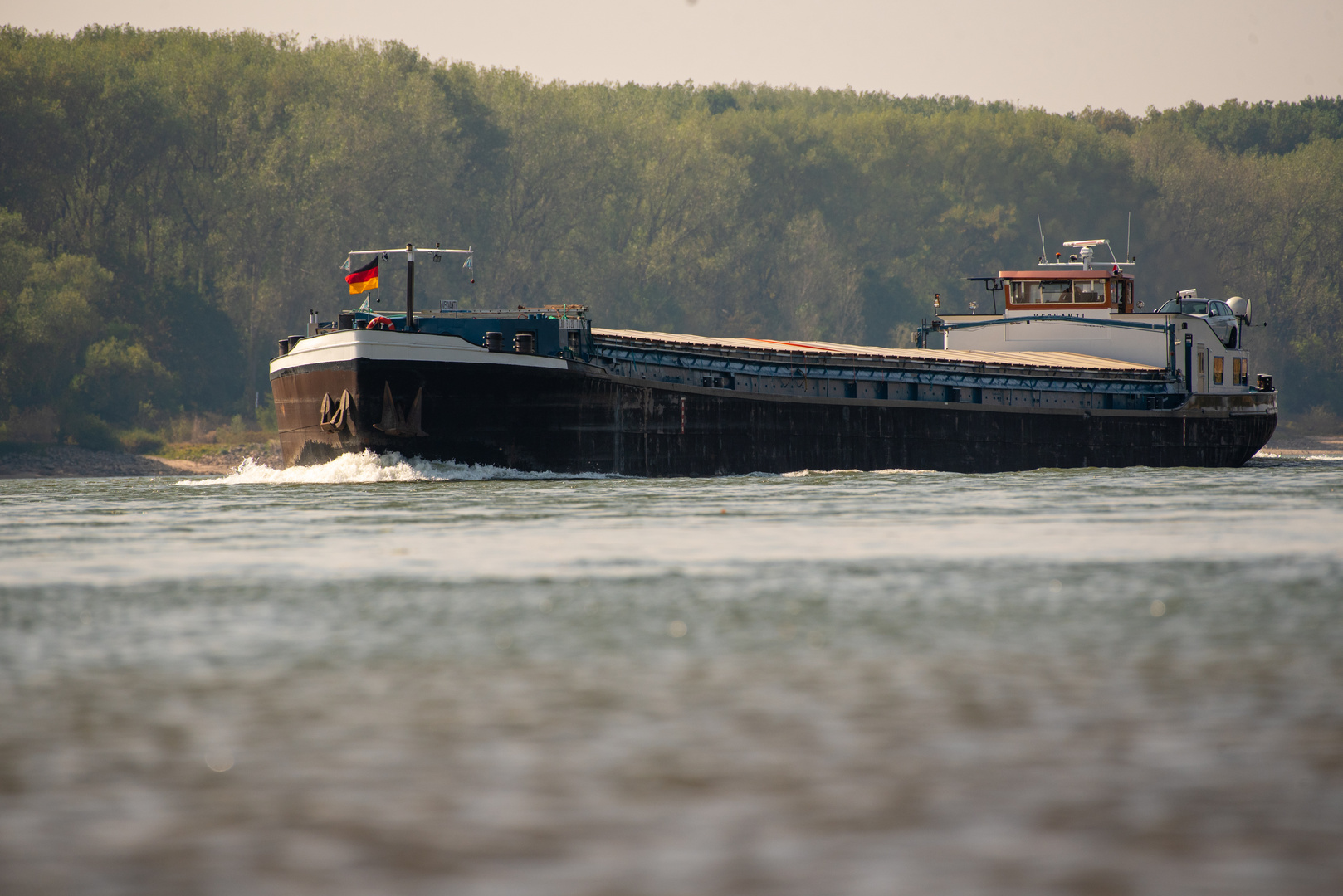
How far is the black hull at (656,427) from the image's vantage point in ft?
137

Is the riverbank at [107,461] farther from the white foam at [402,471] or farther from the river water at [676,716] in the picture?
the river water at [676,716]

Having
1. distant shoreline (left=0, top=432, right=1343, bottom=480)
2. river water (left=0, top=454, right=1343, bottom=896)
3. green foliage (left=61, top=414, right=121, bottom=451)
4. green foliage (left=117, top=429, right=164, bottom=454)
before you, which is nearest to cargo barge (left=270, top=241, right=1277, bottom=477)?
river water (left=0, top=454, right=1343, bottom=896)

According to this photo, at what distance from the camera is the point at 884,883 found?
7.54m

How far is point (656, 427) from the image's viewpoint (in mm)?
44906

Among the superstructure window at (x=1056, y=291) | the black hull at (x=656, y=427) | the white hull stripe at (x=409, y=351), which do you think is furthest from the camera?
the superstructure window at (x=1056, y=291)

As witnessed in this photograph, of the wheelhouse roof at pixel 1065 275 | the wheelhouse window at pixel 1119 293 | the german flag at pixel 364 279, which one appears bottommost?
the german flag at pixel 364 279

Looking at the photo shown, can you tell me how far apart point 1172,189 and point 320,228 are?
7909 cm

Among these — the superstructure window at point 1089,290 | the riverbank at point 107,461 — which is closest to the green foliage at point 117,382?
the riverbank at point 107,461

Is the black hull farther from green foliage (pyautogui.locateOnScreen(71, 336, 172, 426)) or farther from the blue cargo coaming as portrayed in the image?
green foliage (pyautogui.locateOnScreen(71, 336, 172, 426))

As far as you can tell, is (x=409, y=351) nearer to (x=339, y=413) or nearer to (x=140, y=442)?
(x=339, y=413)

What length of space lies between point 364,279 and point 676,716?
33677 mm

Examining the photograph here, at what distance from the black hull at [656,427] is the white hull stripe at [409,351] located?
0.20 metres

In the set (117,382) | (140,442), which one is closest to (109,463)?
(140,442)

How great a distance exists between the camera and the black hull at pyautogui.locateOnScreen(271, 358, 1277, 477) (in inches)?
1640
